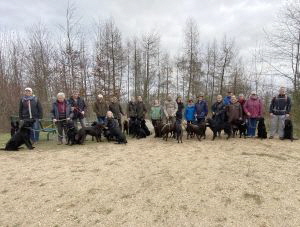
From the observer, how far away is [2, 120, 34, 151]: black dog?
20.6 feet

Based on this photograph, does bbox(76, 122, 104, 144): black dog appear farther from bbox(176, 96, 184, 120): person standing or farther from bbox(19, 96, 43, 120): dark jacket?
→ bbox(176, 96, 184, 120): person standing

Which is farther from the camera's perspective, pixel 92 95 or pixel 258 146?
pixel 92 95

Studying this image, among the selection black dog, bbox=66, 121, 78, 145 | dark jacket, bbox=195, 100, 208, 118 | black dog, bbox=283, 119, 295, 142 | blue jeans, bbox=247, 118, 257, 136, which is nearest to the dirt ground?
black dog, bbox=66, 121, 78, 145

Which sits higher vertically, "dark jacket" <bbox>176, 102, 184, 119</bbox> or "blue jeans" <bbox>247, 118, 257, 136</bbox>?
"dark jacket" <bbox>176, 102, 184, 119</bbox>

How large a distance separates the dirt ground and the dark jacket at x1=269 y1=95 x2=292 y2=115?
1.82 m

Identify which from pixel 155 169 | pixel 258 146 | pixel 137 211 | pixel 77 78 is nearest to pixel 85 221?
pixel 137 211

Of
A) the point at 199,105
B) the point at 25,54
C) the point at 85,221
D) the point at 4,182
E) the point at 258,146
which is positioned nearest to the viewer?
the point at 85,221

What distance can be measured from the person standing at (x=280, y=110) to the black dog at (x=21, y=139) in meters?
7.78

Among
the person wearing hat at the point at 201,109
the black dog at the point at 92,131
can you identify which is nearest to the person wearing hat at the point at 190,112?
the person wearing hat at the point at 201,109

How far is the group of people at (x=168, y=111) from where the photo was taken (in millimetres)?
6961

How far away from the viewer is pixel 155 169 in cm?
450

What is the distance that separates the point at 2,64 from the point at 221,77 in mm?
19284

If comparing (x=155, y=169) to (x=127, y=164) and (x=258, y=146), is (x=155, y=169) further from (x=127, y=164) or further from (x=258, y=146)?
(x=258, y=146)

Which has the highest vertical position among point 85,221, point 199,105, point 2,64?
point 2,64
